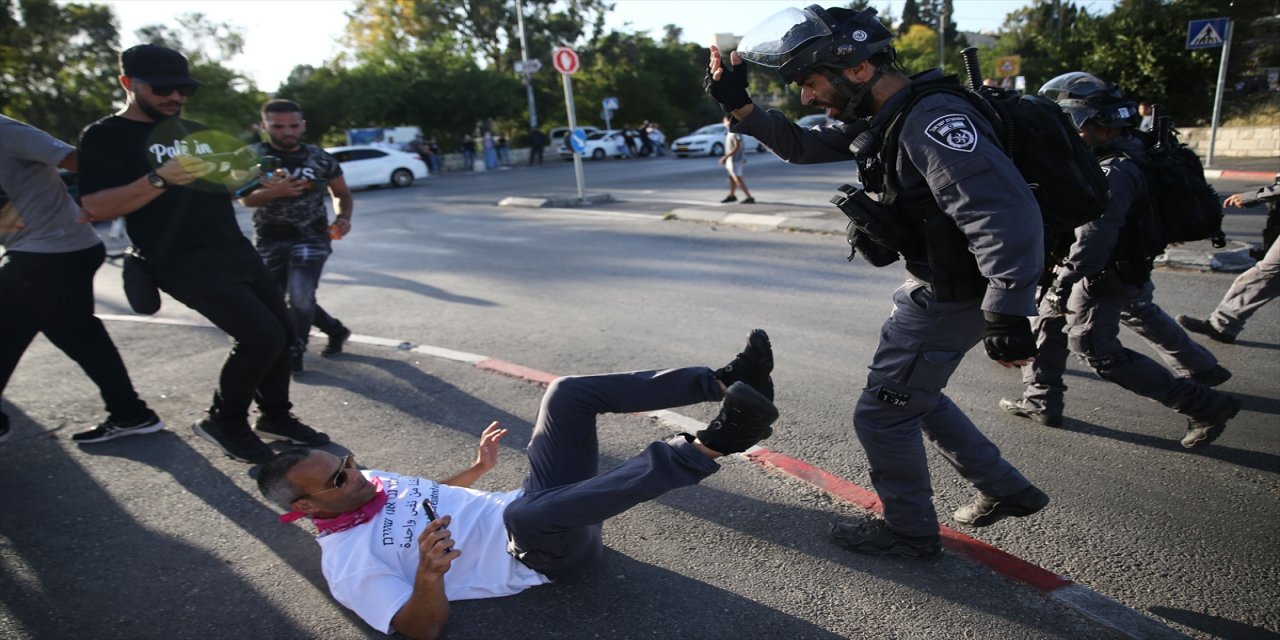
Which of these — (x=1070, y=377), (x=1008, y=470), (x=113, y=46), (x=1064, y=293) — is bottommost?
(x=1070, y=377)

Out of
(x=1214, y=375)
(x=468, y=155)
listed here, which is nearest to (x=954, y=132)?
(x=1214, y=375)

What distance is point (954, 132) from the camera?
7.22ft

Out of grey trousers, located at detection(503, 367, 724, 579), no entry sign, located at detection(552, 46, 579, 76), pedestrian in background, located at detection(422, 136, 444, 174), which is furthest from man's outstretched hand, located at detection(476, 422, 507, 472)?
pedestrian in background, located at detection(422, 136, 444, 174)

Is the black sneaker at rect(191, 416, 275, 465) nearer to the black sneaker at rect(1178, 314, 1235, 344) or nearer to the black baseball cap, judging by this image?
the black baseball cap

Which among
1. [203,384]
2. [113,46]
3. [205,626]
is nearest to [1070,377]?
[205,626]

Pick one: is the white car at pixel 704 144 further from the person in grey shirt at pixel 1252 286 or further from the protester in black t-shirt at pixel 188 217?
the protester in black t-shirt at pixel 188 217

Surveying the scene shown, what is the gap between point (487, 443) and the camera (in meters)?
2.97

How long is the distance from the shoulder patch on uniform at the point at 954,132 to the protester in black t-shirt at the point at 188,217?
2974 mm

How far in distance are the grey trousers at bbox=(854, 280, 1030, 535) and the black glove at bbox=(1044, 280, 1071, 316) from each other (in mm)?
1256

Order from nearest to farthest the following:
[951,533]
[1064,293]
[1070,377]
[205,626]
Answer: [205,626] → [951,533] → [1064,293] → [1070,377]

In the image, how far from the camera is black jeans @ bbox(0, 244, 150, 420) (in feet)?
12.0

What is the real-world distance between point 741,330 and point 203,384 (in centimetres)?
370

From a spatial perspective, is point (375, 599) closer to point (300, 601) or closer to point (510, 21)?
point (300, 601)

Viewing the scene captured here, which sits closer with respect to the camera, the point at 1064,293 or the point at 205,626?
the point at 205,626
